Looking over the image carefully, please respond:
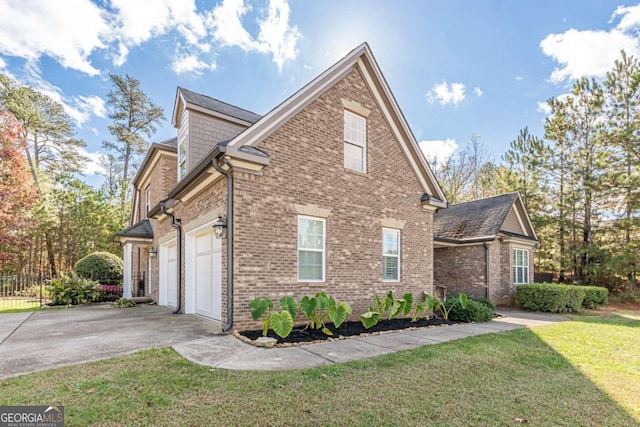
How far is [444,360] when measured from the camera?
5527 millimetres

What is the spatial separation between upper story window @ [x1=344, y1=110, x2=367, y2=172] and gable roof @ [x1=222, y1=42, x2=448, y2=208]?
1.11 m

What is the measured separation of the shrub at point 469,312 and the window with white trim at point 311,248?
16.3 feet

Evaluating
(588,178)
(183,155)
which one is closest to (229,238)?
(183,155)

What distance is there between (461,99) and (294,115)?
18.6 m

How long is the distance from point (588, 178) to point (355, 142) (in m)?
17.3

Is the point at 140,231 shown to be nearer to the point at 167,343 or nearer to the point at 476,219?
the point at 167,343

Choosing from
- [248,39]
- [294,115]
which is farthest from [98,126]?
[294,115]

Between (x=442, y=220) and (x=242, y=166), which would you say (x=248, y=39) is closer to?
(x=242, y=166)

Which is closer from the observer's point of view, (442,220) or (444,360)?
(444,360)

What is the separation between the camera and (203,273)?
9.32m

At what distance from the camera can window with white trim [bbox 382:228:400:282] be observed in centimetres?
1022

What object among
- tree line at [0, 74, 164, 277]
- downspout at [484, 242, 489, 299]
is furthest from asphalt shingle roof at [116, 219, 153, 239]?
downspout at [484, 242, 489, 299]

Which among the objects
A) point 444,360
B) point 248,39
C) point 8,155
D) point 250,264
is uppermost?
point 248,39

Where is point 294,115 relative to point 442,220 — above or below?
above
